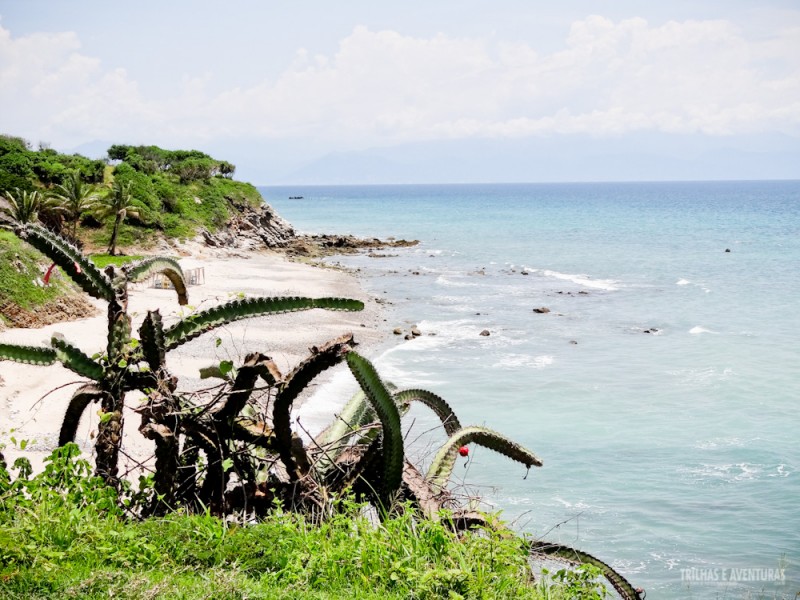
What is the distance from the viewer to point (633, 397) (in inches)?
1002

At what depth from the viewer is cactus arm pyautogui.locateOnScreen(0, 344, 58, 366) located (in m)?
5.82

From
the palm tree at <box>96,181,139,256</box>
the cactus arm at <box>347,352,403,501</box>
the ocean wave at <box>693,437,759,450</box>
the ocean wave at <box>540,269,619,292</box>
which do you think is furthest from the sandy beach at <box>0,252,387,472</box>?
the ocean wave at <box>540,269,619,292</box>

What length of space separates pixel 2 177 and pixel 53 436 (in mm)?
39195

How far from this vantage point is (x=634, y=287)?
5053 cm

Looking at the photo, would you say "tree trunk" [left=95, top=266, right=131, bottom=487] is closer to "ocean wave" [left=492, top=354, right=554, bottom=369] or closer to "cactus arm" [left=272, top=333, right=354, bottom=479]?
"cactus arm" [left=272, top=333, right=354, bottom=479]

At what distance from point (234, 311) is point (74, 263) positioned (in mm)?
1354

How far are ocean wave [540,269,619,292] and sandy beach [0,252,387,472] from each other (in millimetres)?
15523

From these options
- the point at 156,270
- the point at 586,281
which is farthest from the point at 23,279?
the point at 586,281

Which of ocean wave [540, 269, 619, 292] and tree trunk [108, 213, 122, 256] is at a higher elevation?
tree trunk [108, 213, 122, 256]

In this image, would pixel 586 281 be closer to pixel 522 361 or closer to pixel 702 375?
pixel 522 361

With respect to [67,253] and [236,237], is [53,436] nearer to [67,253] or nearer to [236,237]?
[67,253]

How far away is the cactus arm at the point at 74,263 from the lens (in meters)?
6.04

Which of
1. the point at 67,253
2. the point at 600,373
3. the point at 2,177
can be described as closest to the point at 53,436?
the point at 67,253

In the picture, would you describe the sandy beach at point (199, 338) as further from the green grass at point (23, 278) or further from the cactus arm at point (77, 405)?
the green grass at point (23, 278)
